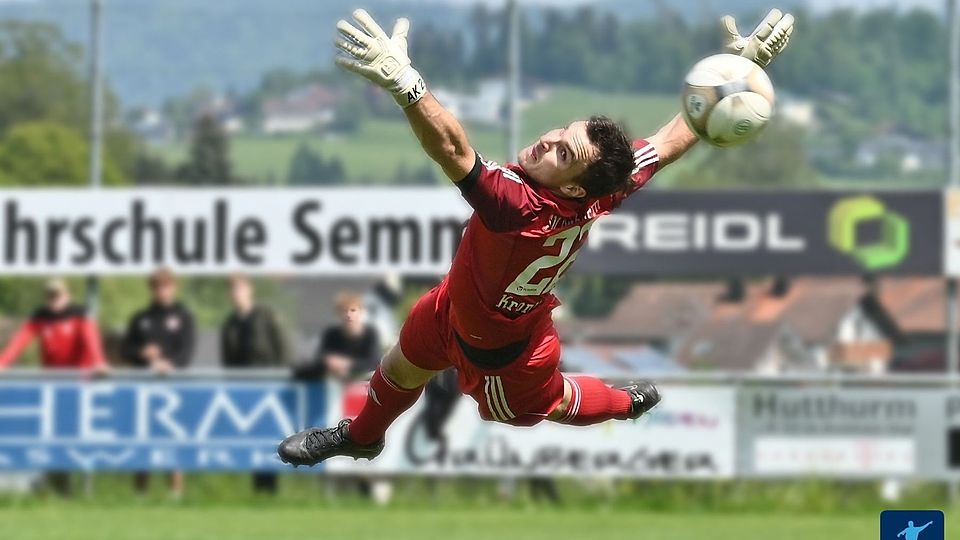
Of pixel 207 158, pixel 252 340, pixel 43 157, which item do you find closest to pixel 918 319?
pixel 207 158

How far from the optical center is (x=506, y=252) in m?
8.05

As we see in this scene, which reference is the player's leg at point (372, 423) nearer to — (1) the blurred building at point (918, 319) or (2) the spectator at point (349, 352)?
(2) the spectator at point (349, 352)

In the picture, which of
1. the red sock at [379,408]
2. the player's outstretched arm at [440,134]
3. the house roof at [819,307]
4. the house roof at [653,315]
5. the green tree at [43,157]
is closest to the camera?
the player's outstretched arm at [440,134]

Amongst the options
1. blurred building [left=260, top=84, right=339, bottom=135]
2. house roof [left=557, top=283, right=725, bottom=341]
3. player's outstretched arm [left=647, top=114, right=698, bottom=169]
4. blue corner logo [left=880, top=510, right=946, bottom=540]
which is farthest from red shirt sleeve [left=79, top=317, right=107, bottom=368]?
blue corner logo [left=880, top=510, right=946, bottom=540]

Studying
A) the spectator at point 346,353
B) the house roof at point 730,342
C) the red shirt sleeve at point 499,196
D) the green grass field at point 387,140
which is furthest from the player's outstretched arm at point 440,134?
the house roof at point 730,342

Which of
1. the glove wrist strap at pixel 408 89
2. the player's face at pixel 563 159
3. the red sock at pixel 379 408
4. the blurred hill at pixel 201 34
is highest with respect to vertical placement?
the blurred hill at pixel 201 34

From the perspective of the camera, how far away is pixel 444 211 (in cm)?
1656

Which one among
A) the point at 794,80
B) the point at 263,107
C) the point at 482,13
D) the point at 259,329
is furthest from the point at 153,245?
the point at 794,80

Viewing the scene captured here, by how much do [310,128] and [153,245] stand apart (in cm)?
302

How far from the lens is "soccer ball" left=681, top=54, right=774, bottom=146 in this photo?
25.8 feet

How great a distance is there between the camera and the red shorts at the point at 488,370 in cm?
863

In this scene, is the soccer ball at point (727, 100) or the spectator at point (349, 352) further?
the spectator at point (349, 352)

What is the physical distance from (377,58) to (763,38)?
7.12ft

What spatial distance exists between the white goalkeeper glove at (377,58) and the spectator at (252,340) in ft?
28.5
